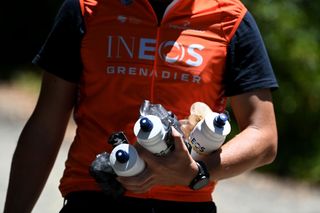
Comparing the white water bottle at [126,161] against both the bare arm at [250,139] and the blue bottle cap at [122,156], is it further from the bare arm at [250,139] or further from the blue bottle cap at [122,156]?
the bare arm at [250,139]

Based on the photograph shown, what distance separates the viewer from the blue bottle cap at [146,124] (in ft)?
9.38

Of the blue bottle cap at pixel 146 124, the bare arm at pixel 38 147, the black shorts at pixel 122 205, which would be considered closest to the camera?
the blue bottle cap at pixel 146 124

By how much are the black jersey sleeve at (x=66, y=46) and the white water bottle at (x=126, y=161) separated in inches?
24.6

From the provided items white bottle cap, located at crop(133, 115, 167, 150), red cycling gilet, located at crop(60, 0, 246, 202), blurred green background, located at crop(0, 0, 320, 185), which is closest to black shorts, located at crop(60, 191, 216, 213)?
red cycling gilet, located at crop(60, 0, 246, 202)

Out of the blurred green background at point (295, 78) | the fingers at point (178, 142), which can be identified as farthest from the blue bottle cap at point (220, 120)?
the blurred green background at point (295, 78)

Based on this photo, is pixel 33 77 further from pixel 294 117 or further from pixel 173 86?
pixel 173 86

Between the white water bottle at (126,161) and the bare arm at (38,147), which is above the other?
the white water bottle at (126,161)

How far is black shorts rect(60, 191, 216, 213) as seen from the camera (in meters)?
3.28

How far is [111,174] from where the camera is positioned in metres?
3.01

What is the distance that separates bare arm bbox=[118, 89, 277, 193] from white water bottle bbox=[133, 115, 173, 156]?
0.10 feet

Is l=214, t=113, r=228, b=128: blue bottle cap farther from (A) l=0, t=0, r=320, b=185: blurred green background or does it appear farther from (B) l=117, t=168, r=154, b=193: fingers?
(A) l=0, t=0, r=320, b=185: blurred green background

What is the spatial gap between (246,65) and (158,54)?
334 millimetres

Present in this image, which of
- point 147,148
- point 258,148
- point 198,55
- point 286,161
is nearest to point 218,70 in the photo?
point 198,55

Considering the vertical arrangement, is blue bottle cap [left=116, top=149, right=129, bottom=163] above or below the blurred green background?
above
